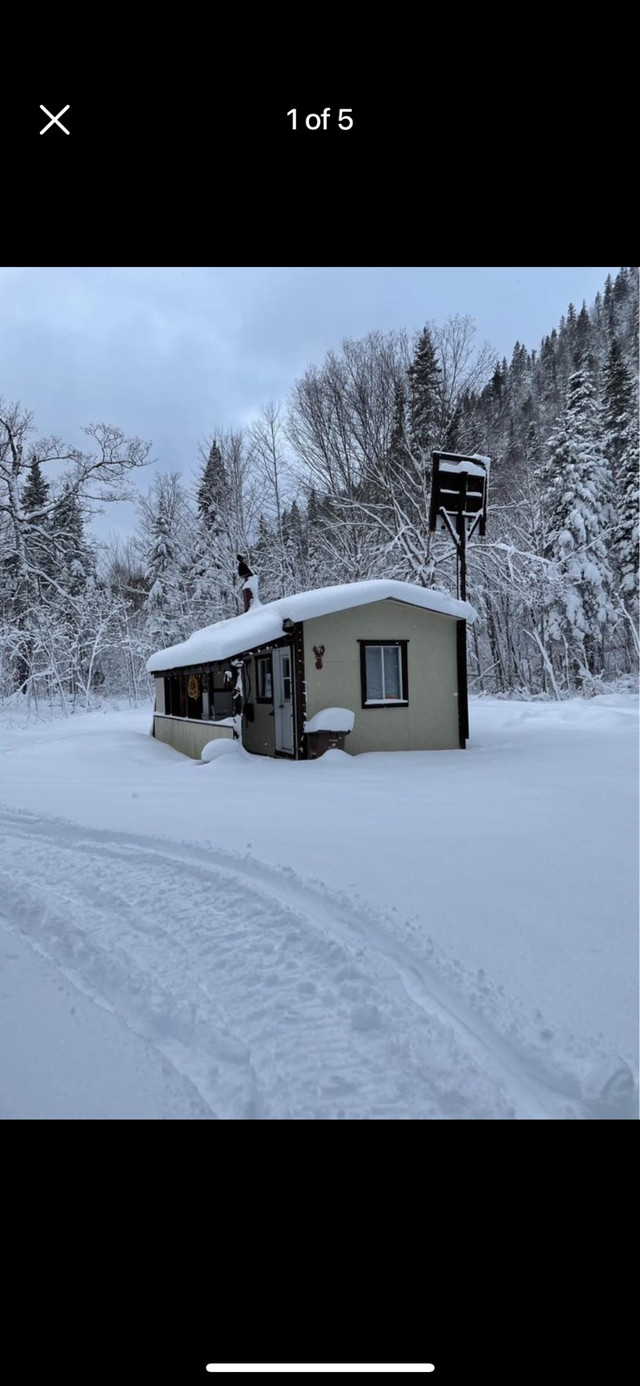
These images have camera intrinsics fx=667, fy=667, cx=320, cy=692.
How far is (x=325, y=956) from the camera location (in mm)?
3180

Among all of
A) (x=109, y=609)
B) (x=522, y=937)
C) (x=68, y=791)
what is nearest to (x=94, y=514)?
(x=109, y=609)

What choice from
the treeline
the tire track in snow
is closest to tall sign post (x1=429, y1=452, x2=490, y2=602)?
the treeline

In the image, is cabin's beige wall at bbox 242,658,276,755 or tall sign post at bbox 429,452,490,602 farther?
tall sign post at bbox 429,452,490,602

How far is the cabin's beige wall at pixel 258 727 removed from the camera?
1311cm

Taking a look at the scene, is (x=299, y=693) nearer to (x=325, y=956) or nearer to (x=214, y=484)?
(x=325, y=956)

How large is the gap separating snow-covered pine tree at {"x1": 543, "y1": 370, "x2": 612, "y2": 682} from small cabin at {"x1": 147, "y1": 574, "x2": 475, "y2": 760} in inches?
511

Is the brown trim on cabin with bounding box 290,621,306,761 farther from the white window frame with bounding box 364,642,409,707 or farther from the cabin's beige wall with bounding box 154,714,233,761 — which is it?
the cabin's beige wall with bounding box 154,714,233,761

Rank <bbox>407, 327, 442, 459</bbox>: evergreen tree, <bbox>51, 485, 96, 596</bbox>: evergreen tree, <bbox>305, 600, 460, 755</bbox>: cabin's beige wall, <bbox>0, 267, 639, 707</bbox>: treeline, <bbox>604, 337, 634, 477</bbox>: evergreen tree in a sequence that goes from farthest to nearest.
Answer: <bbox>604, 337, 634, 477</bbox>: evergreen tree, <bbox>407, 327, 442, 459</bbox>: evergreen tree, <bbox>0, 267, 639, 707</bbox>: treeline, <bbox>51, 485, 96, 596</bbox>: evergreen tree, <bbox>305, 600, 460, 755</bbox>: cabin's beige wall

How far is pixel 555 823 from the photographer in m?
5.52

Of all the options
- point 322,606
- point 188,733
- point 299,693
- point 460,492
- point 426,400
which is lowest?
point 188,733

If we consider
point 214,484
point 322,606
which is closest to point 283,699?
point 322,606

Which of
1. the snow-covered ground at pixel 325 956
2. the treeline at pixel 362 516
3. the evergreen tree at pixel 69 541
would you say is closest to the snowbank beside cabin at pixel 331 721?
the snow-covered ground at pixel 325 956

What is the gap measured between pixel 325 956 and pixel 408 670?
888 cm

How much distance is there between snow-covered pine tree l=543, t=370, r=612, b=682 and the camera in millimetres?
23953
